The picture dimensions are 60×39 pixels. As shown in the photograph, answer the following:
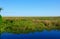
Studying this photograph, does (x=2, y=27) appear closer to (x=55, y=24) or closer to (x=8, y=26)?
(x=8, y=26)

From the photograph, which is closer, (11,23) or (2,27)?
(2,27)

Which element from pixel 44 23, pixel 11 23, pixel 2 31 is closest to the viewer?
pixel 2 31

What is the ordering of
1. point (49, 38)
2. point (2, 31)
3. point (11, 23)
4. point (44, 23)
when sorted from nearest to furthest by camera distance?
point (49, 38)
point (2, 31)
point (11, 23)
point (44, 23)

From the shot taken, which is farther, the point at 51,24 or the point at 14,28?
the point at 51,24

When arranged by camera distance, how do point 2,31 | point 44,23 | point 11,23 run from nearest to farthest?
1. point 2,31
2. point 11,23
3. point 44,23

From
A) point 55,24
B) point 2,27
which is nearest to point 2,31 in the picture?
point 2,27

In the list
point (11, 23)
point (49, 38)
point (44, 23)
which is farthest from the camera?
point (44, 23)

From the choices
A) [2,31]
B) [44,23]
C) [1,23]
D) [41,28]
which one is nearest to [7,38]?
[2,31]

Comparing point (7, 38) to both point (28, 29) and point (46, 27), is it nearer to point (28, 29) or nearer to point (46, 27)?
point (28, 29)
